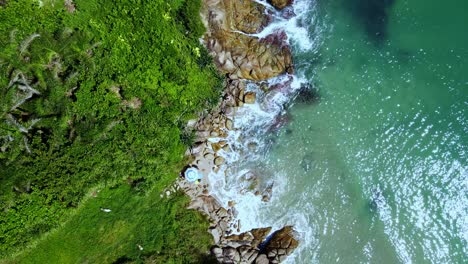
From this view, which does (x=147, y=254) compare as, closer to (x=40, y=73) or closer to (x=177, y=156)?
(x=177, y=156)

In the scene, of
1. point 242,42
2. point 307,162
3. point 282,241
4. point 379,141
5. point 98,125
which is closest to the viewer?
point 98,125

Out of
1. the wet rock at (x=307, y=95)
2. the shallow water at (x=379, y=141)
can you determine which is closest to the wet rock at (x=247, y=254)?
the shallow water at (x=379, y=141)

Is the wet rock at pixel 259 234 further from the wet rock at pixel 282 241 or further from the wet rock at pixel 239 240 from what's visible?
the wet rock at pixel 282 241

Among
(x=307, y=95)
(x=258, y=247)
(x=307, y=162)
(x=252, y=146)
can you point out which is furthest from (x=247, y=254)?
(x=307, y=95)

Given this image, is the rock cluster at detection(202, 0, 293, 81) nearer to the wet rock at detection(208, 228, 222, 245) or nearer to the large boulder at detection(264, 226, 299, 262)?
the wet rock at detection(208, 228, 222, 245)

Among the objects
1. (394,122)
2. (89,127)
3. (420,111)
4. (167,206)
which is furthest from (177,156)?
(420,111)

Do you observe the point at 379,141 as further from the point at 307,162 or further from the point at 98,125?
the point at 98,125

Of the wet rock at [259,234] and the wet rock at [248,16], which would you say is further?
the wet rock at [248,16]
